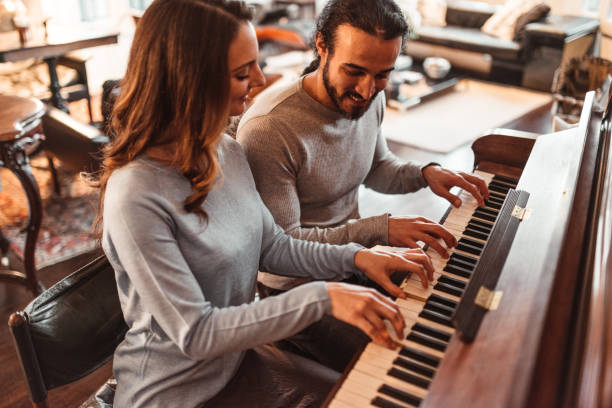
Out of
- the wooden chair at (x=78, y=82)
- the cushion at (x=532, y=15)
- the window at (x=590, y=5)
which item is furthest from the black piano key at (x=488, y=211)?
the window at (x=590, y=5)

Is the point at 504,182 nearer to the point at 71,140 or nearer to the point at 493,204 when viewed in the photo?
the point at 493,204

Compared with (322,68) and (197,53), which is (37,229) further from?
(197,53)

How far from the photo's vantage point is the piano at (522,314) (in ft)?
2.29

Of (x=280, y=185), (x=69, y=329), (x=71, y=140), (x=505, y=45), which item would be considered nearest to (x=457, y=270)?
(x=280, y=185)

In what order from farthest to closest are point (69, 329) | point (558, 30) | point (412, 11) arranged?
point (412, 11), point (558, 30), point (69, 329)

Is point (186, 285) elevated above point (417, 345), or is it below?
above

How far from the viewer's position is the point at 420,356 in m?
0.98

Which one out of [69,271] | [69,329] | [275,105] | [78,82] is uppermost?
[275,105]

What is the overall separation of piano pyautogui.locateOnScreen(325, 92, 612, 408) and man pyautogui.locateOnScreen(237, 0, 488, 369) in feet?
0.68

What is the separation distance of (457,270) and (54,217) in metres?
2.75

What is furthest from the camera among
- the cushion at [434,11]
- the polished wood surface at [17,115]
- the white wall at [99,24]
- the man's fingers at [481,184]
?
the cushion at [434,11]

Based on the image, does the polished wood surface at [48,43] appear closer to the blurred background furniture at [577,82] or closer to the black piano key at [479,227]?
the blurred background furniture at [577,82]

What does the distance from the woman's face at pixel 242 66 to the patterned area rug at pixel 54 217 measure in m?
1.88

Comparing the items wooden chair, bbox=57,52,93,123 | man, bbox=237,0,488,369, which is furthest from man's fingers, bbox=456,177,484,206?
wooden chair, bbox=57,52,93,123
